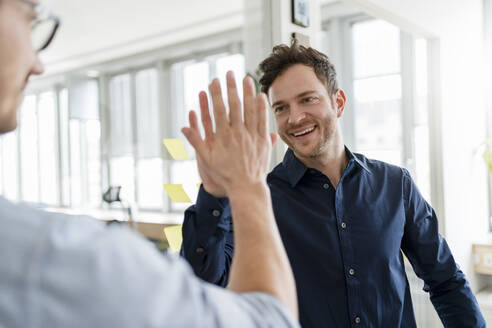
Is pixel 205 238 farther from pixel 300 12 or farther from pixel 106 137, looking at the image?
pixel 300 12

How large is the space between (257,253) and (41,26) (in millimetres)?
413

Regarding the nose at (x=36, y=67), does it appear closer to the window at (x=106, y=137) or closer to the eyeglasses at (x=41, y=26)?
the eyeglasses at (x=41, y=26)

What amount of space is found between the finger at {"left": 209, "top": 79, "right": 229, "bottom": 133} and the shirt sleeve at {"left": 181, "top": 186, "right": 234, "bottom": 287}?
0.30 meters

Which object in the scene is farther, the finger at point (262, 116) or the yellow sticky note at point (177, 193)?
the yellow sticky note at point (177, 193)

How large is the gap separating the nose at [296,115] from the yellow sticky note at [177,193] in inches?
16.9

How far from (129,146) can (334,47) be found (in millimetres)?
3747

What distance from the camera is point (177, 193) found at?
144cm

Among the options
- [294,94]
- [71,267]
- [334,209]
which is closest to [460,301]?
[334,209]

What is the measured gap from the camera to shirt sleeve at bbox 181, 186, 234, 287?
0.98 meters

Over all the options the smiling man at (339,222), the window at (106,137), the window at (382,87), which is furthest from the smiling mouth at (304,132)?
the window at (382,87)

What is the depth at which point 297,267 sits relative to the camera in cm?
132

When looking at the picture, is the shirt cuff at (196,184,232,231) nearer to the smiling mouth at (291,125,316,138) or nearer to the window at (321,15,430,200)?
the smiling mouth at (291,125,316,138)

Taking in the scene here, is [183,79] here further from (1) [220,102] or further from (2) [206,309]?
(2) [206,309]

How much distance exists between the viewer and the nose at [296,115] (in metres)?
1.41
